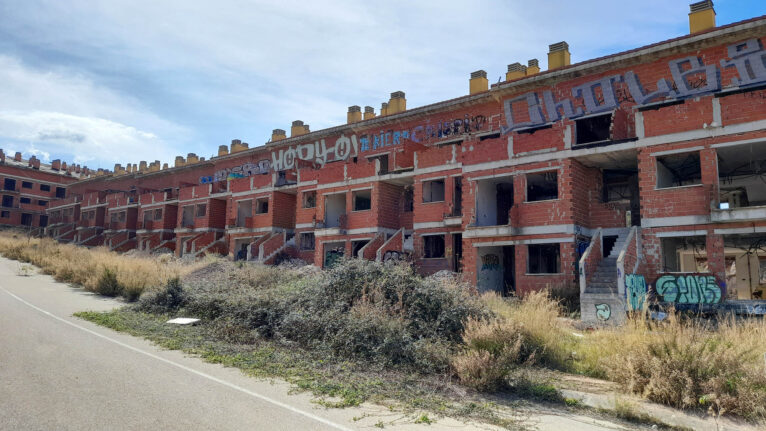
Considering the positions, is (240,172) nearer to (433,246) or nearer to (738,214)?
(433,246)

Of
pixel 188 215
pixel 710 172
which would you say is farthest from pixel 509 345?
pixel 188 215

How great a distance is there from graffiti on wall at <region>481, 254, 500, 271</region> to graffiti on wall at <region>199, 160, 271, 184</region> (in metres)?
22.7

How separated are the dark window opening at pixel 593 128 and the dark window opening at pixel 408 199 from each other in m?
10.1

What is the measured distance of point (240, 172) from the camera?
4222 centimetres

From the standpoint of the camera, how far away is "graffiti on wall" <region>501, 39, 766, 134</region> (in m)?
19.0

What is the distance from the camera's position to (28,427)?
5.32 meters

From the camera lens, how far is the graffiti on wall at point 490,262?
74.9ft

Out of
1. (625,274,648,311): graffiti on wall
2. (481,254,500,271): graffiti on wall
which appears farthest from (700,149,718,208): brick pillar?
(481,254,500,271): graffiti on wall

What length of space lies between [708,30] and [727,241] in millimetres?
8822

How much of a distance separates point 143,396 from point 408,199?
23.9 metres

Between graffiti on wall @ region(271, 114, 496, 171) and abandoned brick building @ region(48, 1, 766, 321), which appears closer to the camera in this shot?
abandoned brick building @ region(48, 1, 766, 321)

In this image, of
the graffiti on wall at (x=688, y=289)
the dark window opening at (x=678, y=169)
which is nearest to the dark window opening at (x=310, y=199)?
the dark window opening at (x=678, y=169)

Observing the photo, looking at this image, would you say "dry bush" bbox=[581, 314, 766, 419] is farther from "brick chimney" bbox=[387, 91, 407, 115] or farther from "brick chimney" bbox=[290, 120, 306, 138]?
"brick chimney" bbox=[290, 120, 306, 138]

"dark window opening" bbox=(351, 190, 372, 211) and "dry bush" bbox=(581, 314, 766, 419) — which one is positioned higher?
"dark window opening" bbox=(351, 190, 372, 211)
